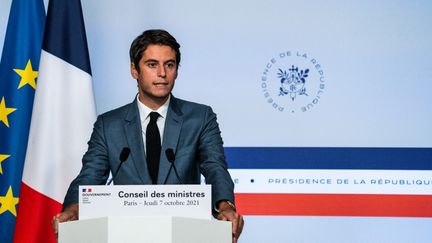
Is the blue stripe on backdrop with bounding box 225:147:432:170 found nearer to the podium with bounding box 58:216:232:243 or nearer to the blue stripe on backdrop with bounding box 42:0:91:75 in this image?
the blue stripe on backdrop with bounding box 42:0:91:75

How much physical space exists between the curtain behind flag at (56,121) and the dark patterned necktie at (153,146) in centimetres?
129

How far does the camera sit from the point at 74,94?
466 centimetres

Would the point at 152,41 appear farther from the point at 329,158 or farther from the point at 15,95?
the point at 329,158

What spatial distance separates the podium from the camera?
253 centimetres

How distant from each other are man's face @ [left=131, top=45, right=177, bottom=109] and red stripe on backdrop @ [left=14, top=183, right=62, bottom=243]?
1404 millimetres

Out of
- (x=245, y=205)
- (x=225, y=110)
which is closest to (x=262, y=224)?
(x=245, y=205)

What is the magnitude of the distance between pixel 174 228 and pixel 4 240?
251 centimetres

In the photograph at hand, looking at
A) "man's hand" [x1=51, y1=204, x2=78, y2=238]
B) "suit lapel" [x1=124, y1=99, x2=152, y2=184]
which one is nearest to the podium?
"man's hand" [x1=51, y1=204, x2=78, y2=238]

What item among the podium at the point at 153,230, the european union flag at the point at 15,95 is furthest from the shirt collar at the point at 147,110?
the european union flag at the point at 15,95

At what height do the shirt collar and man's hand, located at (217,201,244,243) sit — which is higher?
the shirt collar

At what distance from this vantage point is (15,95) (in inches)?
185

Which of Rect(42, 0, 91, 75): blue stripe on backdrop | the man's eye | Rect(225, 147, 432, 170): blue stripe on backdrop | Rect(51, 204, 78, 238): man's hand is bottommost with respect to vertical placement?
Rect(51, 204, 78, 238): man's hand

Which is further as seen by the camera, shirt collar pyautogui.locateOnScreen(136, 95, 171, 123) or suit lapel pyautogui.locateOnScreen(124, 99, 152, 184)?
shirt collar pyautogui.locateOnScreen(136, 95, 171, 123)

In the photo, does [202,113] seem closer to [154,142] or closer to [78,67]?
[154,142]
